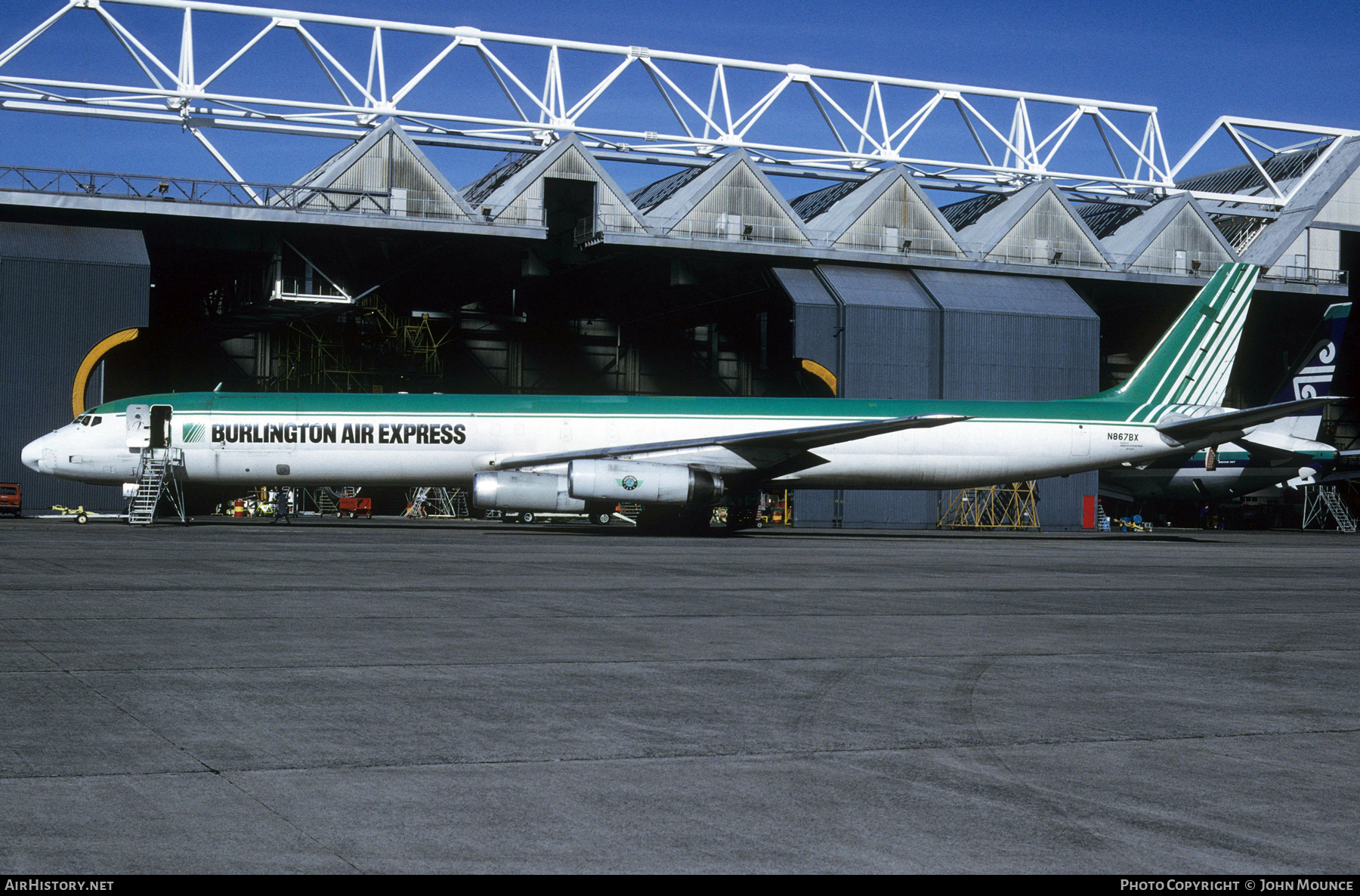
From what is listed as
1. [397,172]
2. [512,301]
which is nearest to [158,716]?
[397,172]

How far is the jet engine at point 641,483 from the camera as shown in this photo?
113ft

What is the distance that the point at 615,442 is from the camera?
37.6m

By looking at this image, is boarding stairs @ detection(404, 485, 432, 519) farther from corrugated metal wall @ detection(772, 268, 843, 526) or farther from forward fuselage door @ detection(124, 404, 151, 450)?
forward fuselage door @ detection(124, 404, 151, 450)

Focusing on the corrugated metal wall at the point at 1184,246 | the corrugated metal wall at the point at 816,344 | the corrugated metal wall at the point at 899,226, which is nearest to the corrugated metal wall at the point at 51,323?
the corrugated metal wall at the point at 816,344

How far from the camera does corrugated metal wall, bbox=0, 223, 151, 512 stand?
44062mm

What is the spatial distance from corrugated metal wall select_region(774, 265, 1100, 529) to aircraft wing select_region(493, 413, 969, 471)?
14.9 m

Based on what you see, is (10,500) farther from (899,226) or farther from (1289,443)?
(1289,443)

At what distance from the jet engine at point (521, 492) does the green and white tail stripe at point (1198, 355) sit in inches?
790

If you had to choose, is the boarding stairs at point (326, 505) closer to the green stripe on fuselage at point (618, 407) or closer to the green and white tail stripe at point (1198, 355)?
the green stripe on fuselage at point (618, 407)

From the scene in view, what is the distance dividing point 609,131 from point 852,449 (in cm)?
2481

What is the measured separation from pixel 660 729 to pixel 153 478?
3162 centimetres

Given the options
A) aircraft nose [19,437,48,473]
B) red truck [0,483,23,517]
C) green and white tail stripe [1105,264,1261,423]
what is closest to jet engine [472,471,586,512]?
aircraft nose [19,437,48,473]

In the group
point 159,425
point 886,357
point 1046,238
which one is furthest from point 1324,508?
point 159,425
